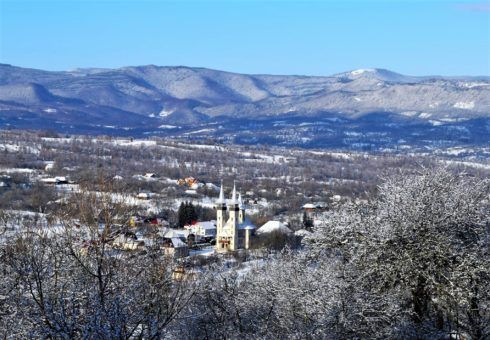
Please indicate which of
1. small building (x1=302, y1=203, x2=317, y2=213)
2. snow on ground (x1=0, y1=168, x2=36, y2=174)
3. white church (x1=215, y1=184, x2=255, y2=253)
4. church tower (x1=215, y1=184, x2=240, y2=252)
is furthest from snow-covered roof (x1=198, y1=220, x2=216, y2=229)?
snow on ground (x1=0, y1=168, x2=36, y2=174)

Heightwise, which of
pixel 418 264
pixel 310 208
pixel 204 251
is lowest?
pixel 310 208

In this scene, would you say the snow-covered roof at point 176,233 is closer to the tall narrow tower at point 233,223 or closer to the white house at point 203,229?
the white house at point 203,229

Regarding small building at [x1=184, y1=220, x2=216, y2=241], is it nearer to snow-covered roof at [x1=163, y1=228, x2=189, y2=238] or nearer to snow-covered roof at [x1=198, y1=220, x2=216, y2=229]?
snow-covered roof at [x1=198, y1=220, x2=216, y2=229]

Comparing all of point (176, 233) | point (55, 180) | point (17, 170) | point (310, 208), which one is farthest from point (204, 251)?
point (17, 170)

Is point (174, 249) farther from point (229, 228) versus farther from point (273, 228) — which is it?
point (273, 228)

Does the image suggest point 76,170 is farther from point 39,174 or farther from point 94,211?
point 94,211

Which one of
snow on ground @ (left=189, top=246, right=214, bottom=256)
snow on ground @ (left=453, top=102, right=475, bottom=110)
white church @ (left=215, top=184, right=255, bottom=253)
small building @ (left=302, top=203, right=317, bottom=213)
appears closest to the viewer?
snow on ground @ (left=189, top=246, right=214, bottom=256)

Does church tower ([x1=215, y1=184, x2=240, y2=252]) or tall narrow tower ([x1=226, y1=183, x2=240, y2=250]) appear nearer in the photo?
church tower ([x1=215, y1=184, x2=240, y2=252])

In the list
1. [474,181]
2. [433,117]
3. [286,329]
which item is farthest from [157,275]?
[433,117]

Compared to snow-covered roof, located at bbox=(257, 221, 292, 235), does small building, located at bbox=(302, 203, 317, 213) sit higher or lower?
lower
